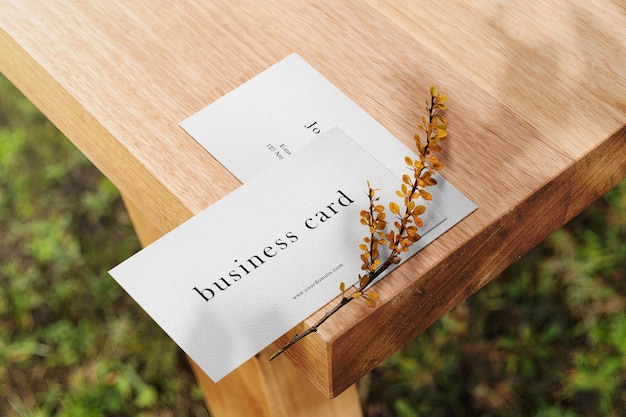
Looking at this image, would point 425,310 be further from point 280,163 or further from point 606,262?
point 606,262

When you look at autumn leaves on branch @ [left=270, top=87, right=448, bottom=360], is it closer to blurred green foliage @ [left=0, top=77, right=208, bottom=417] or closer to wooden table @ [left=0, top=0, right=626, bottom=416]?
wooden table @ [left=0, top=0, right=626, bottom=416]

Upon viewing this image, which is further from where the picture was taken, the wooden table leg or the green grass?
the green grass

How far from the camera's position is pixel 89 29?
1.01 metres

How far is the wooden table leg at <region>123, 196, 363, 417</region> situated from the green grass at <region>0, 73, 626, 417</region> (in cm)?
44

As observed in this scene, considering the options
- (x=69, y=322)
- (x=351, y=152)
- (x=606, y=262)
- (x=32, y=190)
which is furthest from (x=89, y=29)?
(x=606, y=262)

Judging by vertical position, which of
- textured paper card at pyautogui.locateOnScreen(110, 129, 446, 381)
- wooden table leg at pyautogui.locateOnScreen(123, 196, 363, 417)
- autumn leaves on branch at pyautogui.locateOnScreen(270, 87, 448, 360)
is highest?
autumn leaves on branch at pyautogui.locateOnScreen(270, 87, 448, 360)

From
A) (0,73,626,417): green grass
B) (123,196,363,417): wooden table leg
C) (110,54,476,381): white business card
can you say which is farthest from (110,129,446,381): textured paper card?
(0,73,626,417): green grass

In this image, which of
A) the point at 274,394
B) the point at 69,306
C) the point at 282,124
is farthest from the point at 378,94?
the point at 69,306

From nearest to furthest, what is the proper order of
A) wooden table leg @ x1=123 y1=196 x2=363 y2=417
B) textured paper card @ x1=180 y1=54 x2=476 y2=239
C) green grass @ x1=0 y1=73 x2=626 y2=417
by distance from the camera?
textured paper card @ x1=180 y1=54 x2=476 y2=239 < wooden table leg @ x1=123 y1=196 x2=363 y2=417 < green grass @ x1=0 y1=73 x2=626 y2=417

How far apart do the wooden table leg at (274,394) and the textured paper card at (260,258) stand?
5.2 inches

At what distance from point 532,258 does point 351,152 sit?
94 centimetres

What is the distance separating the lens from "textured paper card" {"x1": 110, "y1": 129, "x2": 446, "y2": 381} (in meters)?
0.76

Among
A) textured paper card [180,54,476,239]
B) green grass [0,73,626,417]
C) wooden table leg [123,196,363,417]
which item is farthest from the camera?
green grass [0,73,626,417]

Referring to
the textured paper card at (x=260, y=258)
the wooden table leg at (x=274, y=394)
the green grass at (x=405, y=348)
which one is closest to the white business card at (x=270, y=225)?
the textured paper card at (x=260, y=258)
